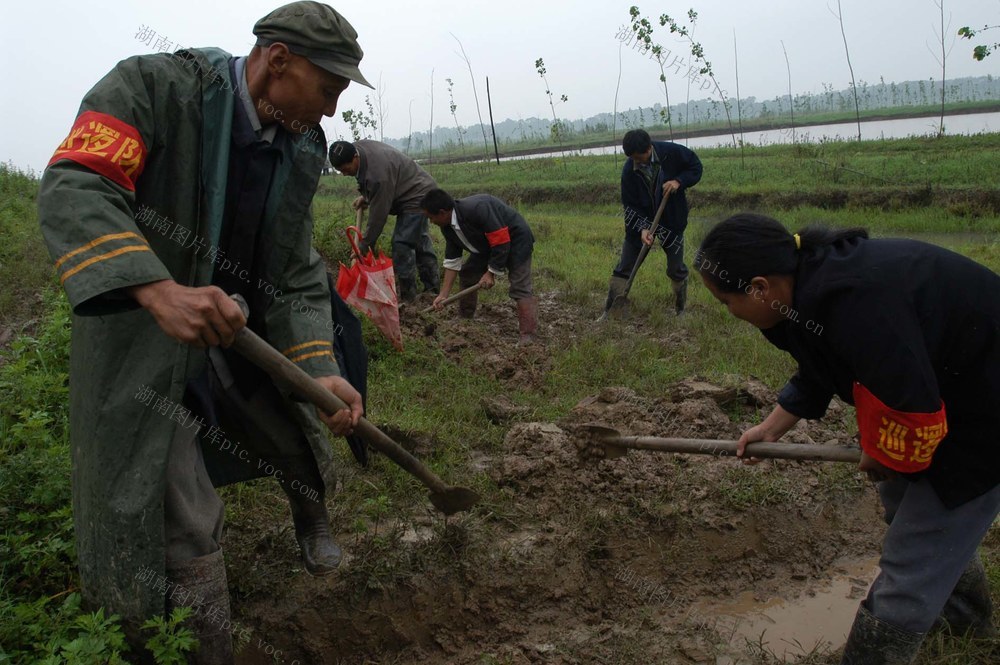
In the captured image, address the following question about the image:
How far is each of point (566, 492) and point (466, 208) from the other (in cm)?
307

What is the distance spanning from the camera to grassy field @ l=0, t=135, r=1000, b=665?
268 centimetres

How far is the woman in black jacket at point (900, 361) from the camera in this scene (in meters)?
1.96

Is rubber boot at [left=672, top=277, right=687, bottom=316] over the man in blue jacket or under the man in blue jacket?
under

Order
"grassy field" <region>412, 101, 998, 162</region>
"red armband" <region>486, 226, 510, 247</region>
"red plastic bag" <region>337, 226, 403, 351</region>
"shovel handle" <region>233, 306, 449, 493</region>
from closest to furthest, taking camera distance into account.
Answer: "shovel handle" <region>233, 306, 449, 493</region> → "red plastic bag" <region>337, 226, 403, 351</region> → "red armband" <region>486, 226, 510, 247</region> → "grassy field" <region>412, 101, 998, 162</region>

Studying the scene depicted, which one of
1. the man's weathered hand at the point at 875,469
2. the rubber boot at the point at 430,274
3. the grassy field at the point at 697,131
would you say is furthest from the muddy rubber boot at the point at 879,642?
the grassy field at the point at 697,131

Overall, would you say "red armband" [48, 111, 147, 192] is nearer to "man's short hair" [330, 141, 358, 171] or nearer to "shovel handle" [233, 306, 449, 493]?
"shovel handle" [233, 306, 449, 493]

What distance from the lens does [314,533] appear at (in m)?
2.83

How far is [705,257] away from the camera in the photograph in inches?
86.3

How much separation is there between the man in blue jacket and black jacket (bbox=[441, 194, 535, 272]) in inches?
43.4

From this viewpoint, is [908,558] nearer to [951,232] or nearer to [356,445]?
[356,445]

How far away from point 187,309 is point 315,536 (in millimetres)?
1309

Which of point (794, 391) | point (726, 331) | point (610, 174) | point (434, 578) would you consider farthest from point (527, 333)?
point (610, 174)

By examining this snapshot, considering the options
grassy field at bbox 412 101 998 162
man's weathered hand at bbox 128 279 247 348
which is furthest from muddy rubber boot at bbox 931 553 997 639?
grassy field at bbox 412 101 998 162

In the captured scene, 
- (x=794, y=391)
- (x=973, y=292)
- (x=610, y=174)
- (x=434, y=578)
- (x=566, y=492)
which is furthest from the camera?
(x=610, y=174)
